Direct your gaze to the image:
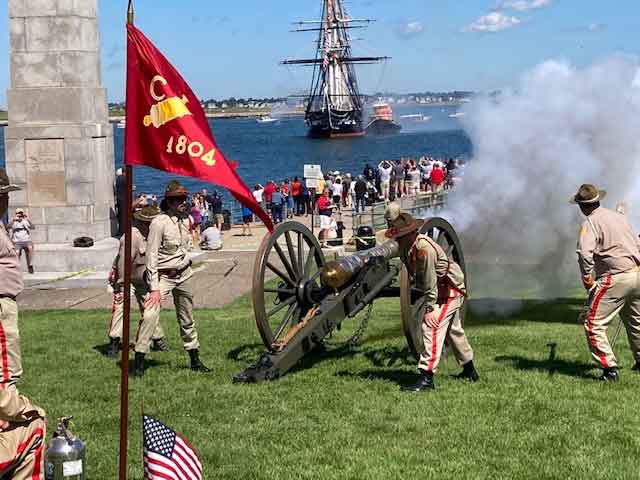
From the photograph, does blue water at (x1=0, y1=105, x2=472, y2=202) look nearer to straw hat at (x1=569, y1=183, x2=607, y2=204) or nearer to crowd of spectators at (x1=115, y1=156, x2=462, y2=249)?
crowd of spectators at (x1=115, y1=156, x2=462, y2=249)

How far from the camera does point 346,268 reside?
9.45 m

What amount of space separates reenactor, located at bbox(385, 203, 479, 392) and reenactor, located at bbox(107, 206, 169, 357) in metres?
2.56

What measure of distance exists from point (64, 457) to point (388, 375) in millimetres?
4455

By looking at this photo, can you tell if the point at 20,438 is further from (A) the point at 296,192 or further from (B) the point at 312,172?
(A) the point at 296,192

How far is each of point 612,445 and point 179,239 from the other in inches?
170

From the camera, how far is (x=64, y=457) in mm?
5055

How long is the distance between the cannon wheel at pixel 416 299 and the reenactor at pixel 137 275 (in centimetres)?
242

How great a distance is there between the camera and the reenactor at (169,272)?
9.21 meters

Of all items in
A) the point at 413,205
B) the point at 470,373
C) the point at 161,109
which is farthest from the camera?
the point at 413,205

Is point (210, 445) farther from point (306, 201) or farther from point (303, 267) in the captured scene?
point (306, 201)

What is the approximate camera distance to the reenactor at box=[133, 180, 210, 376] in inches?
363

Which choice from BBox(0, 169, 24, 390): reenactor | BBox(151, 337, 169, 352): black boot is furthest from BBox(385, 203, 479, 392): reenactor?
BBox(0, 169, 24, 390): reenactor

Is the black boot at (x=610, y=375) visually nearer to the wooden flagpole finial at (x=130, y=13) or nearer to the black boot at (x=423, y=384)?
the black boot at (x=423, y=384)

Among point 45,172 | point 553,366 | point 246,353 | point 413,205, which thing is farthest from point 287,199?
point 553,366
